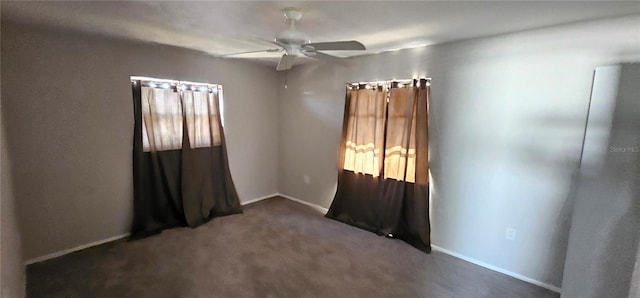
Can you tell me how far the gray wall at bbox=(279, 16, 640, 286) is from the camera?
227cm

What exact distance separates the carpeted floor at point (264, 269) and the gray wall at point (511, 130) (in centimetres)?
33

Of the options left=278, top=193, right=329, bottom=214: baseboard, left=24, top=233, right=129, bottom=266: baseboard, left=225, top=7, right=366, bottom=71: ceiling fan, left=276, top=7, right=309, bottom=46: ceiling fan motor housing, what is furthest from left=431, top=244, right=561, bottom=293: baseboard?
left=24, top=233, right=129, bottom=266: baseboard

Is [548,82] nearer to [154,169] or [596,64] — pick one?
[596,64]

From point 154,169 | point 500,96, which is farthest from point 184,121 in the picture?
point 500,96

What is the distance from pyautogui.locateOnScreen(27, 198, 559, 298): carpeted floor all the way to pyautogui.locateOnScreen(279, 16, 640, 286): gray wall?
327mm

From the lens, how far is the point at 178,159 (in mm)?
3637

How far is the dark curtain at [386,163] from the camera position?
10.4 feet

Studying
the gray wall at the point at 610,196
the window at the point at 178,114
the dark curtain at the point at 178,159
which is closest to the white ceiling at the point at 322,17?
the gray wall at the point at 610,196

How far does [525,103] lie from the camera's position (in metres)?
2.50

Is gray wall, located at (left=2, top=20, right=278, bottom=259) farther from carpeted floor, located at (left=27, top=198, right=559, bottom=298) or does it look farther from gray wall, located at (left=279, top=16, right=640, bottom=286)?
gray wall, located at (left=279, top=16, right=640, bottom=286)

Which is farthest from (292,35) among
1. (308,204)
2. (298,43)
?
(308,204)

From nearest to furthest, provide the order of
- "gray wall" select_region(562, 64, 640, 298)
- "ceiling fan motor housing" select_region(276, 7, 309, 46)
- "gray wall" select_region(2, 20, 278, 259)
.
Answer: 1. "gray wall" select_region(562, 64, 640, 298)
2. "ceiling fan motor housing" select_region(276, 7, 309, 46)
3. "gray wall" select_region(2, 20, 278, 259)

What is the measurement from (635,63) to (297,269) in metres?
3.05

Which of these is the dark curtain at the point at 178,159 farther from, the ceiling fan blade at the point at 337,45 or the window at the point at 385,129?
the ceiling fan blade at the point at 337,45
